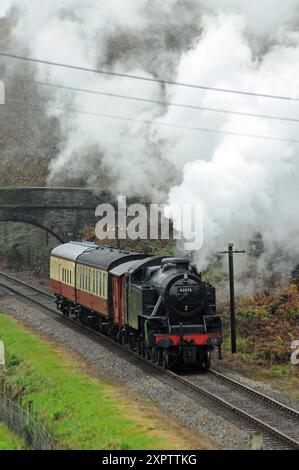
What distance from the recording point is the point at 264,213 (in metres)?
26.8

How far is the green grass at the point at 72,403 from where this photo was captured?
14.3 meters

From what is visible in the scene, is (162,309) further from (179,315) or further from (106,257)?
(106,257)

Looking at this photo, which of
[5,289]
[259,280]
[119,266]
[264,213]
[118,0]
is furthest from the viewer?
[118,0]

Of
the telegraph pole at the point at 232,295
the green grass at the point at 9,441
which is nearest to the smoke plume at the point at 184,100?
the telegraph pole at the point at 232,295

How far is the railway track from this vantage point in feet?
47.9

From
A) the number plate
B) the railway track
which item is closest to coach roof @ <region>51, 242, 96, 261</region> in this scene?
the railway track

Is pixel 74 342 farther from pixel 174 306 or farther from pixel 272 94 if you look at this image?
pixel 272 94

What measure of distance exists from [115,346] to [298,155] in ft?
31.9

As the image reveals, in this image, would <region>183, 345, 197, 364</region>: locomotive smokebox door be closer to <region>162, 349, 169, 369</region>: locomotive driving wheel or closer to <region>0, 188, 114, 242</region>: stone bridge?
<region>162, 349, 169, 369</region>: locomotive driving wheel

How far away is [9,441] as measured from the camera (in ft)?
54.9

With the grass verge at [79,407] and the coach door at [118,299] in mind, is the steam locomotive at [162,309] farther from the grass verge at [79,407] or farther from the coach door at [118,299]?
the grass verge at [79,407]

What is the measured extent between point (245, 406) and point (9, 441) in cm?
507

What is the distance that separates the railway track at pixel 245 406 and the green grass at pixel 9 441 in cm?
396

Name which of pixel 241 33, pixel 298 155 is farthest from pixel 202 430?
pixel 241 33
